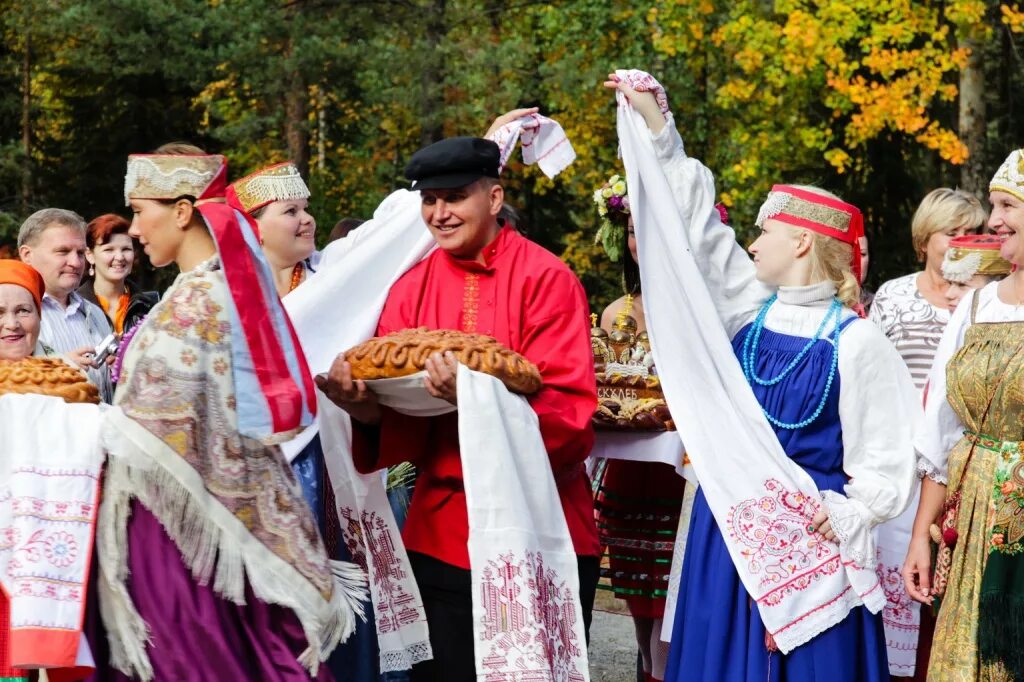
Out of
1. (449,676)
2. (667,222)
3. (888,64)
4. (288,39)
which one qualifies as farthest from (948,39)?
(449,676)

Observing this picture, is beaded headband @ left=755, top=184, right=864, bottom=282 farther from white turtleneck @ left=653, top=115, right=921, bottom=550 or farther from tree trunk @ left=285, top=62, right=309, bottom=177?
tree trunk @ left=285, top=62, right=309, bottom=177

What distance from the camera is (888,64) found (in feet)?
43.1

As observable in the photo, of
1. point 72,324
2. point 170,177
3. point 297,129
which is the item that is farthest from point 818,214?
point 297,129

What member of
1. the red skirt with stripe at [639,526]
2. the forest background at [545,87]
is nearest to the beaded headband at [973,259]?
the red skirt with stripe at [639,526]

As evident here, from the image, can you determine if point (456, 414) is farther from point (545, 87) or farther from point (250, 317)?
point (545, 87)

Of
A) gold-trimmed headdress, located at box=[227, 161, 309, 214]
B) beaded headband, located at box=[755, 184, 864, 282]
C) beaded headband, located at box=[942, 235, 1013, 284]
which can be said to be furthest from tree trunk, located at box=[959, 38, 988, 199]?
beaded headband, located at box=[755, 184, 864, 282]

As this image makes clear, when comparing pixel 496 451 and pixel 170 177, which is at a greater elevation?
pixel 170 177

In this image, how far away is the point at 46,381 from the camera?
3910 mm

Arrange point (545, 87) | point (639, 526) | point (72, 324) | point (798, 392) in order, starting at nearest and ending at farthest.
→ point (798, 392), point (72, 324), point (639, 526), point (545, 87)

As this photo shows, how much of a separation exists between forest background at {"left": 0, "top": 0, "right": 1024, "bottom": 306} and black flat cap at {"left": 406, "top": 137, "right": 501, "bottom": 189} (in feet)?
31.1

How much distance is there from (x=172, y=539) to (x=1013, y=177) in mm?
2601

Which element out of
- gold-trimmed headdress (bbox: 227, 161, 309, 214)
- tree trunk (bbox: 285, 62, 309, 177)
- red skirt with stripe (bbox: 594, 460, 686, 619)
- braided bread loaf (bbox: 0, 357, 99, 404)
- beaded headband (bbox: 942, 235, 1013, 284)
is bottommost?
red skirt with stripe (bbox: 594, 460, 686, 619)

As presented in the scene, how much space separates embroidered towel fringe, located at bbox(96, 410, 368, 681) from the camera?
12.3ft

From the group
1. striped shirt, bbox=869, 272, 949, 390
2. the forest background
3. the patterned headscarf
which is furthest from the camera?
the forest background
